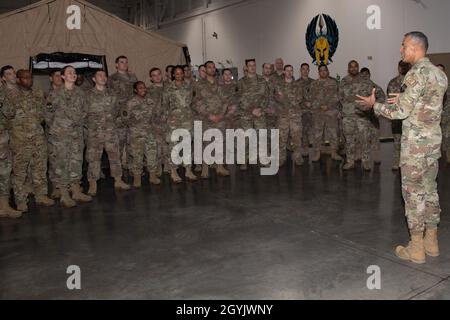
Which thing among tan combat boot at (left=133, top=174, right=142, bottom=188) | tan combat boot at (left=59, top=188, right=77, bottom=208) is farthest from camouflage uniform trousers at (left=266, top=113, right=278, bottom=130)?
tan combat boot at (left=59, top=188, right=77, bottom=208)

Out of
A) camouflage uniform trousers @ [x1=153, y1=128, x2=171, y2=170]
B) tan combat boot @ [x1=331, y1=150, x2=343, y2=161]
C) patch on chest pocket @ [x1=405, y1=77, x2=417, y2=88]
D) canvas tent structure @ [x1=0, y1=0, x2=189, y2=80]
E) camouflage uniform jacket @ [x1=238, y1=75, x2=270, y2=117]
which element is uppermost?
canvas tent structure @ [x1=0, y1=0, x2=189, y2=80]

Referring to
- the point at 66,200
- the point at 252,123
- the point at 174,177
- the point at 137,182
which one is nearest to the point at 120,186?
the point at 137,182

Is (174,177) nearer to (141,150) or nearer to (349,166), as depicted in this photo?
(141,150)

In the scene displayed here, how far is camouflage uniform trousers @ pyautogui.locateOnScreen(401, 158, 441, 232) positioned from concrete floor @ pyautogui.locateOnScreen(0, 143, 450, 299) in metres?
0.31

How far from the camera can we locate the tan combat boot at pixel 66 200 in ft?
14.5

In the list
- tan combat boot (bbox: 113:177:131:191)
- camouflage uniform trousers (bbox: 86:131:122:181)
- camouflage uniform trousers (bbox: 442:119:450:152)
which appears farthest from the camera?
camouflage uniform trousers (bbox: 442:119:450:152)

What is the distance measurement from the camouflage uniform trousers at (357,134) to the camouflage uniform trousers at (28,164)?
3.89m

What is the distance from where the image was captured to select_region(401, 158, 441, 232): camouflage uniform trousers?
104 inches

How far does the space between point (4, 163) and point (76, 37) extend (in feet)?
10.5

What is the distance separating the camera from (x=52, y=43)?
21.0 feet

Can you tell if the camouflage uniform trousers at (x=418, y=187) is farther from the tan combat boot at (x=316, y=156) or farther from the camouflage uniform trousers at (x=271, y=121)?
the tan combat boot at (x=316, y=156)

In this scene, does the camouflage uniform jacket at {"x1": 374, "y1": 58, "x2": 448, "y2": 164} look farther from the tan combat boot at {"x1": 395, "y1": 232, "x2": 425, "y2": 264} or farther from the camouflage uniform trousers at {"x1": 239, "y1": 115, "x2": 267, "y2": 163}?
the camouflage uniform trousers at {"x1": 239, "y1": 115, "x2": 267, "y2": 163}

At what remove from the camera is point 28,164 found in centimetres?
430
